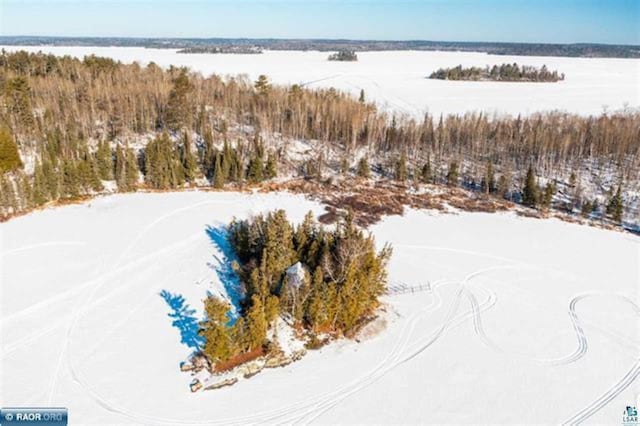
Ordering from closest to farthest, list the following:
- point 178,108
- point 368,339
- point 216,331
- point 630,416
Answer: point 630,416 → point 216,331 → point 368,339 → point 178,108

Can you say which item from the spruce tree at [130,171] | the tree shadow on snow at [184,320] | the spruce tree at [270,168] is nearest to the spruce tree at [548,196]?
the spruce tree at [270,168]

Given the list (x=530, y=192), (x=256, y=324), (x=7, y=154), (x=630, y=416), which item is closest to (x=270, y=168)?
(x=7, y=154)

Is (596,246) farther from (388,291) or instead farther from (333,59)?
(333,59)

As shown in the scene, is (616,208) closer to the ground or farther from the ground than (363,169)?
closer to the ground

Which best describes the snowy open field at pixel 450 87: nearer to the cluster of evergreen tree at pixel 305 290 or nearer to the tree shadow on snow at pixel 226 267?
the tree shadow on snow at pixel 226 267

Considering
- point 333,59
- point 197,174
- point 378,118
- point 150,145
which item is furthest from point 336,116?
point 333,59

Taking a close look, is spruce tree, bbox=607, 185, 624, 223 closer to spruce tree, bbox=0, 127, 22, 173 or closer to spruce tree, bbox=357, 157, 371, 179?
spruce tree, bbox=357, 157, 371, 179

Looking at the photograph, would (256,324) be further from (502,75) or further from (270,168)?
(502,75)
